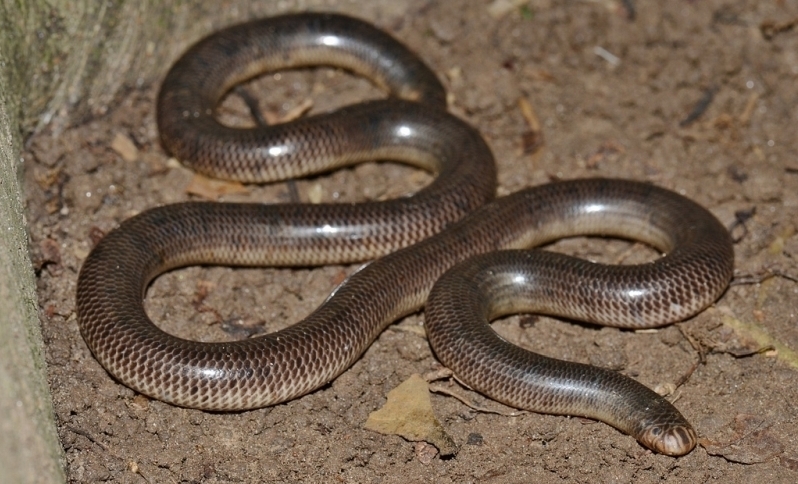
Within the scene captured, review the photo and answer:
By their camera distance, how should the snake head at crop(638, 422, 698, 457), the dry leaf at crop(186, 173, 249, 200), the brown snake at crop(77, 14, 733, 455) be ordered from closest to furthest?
the snake head at crop(638, 422, 698, 457) → the brown snake at crop(77, 14, 733, 455) → the dry leaf at crop(186, 173, 249, 200)

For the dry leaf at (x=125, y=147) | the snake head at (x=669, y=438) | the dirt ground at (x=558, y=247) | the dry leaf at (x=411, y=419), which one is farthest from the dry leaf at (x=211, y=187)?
the snake head at (x=669, y=438)

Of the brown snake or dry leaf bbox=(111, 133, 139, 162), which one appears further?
dry leaf bbox=(111, 133, 139, 162)

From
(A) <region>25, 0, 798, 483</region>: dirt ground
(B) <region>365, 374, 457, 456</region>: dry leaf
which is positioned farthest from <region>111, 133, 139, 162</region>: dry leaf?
(B) <region>365, 374, 457, 456</region>: dry leaf

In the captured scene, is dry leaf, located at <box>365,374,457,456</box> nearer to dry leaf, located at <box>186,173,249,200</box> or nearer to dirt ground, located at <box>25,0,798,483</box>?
dirt ground, located at <box>25,0,798,483</box>

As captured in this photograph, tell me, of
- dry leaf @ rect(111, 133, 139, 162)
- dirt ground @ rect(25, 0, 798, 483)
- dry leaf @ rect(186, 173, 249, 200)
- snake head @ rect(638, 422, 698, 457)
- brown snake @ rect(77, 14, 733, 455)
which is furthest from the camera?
dry leaf @ rect(111, 133, 139, 162)

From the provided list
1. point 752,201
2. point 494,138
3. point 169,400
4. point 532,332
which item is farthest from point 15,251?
point 752,201

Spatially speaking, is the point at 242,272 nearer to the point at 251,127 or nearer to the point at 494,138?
the point at 251,127

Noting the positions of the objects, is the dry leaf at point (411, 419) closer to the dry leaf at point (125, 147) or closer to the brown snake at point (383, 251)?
the brown snake at point (383, 251)

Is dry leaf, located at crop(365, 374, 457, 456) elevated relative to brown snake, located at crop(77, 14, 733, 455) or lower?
lower
